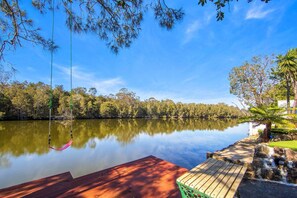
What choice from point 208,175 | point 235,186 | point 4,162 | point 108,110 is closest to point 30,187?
point 208,175

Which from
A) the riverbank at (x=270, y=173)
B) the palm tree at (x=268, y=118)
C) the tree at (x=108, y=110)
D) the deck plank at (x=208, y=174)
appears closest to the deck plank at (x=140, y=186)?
the deck plank at (x=208, y=174)

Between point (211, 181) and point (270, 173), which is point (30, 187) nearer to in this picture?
point (211, 181)

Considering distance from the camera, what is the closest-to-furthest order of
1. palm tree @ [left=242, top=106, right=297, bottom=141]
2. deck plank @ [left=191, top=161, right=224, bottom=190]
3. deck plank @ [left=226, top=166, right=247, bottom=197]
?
deck plank @ [left=226, top=166, right=247, bottom=197], deck plank @ [left=191, top=161, right=224, bottom=190], palm tree @ [left=242, top=106, right=297, bottom=141]

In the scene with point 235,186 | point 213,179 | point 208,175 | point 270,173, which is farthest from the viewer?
point 270,173

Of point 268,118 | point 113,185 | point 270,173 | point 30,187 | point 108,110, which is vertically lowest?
point 270,173

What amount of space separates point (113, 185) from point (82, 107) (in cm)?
2982

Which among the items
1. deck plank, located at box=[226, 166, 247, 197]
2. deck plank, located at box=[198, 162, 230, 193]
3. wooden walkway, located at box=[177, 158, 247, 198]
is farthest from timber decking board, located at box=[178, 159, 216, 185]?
deck plank, located at box=[226, 166, 247, 197]

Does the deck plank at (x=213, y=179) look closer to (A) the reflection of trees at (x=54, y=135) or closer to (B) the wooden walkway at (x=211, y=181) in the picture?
(B) the wooden walkway at (x=211, y=181)

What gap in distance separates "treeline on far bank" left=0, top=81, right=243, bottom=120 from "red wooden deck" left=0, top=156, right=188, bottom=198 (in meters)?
10.5

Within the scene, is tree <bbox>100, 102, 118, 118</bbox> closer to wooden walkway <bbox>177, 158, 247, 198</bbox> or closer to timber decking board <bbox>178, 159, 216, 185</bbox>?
timber decking board <bbox>178, 159, 216, 185</bbox>

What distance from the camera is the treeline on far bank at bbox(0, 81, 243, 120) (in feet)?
76.8

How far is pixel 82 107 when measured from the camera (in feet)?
96.7

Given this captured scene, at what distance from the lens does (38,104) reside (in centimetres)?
2477

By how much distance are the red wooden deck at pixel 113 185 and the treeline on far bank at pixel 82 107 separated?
414 inches
